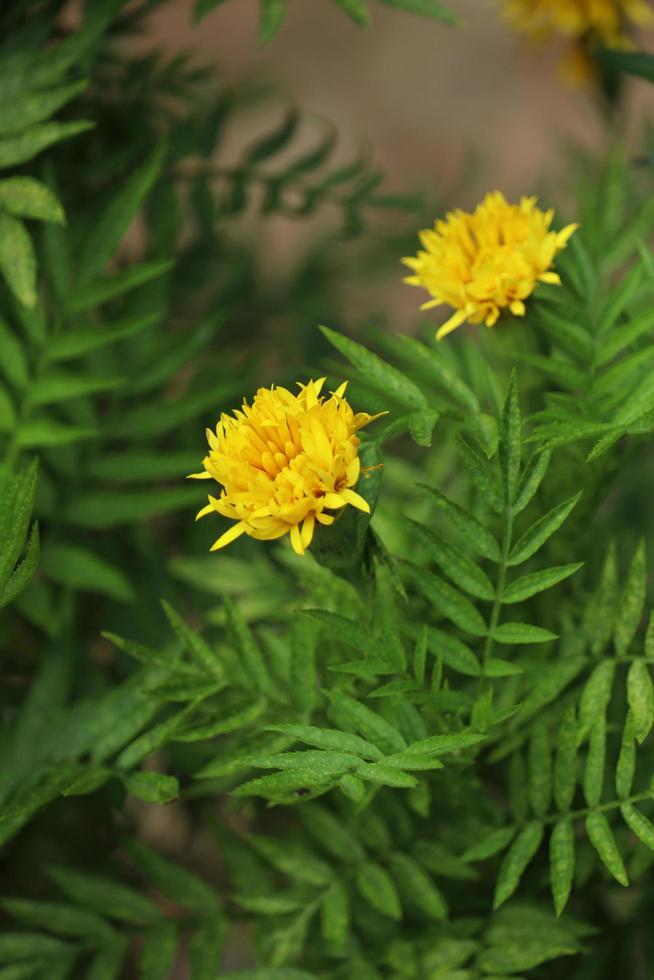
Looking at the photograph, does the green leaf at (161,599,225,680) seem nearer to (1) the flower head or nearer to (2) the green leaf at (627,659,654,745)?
(2) the green leaf at (627,659,654,745)

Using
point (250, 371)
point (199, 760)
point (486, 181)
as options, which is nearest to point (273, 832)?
point (199, 760)

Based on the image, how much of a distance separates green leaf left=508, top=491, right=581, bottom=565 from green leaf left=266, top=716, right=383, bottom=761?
134mm

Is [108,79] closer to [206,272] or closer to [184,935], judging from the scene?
[206,272]

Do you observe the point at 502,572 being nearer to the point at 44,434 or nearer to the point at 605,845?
the point at 605,845

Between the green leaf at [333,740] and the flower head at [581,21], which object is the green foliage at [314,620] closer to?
the green leaf at [333,740]

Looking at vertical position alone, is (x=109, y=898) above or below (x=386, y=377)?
below

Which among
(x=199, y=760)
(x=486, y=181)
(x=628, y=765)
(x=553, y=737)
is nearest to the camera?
(x=628, y=765)

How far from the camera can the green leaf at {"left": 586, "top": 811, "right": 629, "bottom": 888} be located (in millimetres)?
592

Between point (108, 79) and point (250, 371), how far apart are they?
0.30m

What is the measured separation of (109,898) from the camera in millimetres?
801

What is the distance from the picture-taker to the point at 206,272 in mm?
1114

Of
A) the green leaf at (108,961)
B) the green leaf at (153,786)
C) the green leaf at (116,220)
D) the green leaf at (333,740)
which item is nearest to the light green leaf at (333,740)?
the green leaf at (333,740)

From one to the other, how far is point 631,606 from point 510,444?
0.14 metres

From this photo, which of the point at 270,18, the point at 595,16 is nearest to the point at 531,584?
the point at 270,18
